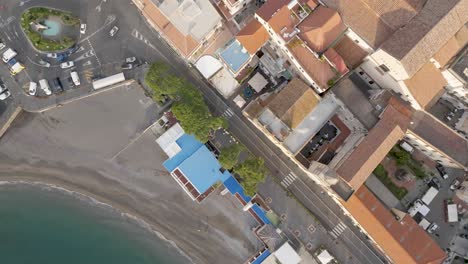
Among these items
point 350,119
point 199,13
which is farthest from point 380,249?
point 199,13

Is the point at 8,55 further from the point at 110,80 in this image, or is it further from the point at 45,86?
the point at 110,80

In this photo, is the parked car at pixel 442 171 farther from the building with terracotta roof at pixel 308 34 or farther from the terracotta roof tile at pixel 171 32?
the terracotta roof tile at pixel 171 32

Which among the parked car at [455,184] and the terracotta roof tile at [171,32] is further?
the parked car at [455,184]

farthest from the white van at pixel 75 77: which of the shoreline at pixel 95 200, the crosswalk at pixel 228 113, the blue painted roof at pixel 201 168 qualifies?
the crosswalk at pixel 228 113

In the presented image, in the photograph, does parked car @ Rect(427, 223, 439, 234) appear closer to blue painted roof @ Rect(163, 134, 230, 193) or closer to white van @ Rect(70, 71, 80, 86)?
blue painted roof @ Rect(163, 134, 230, 193)

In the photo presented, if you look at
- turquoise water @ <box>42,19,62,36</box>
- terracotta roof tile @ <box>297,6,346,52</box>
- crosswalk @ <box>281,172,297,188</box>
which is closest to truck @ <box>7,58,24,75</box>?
turquoise water @ <box>42,19,62,36</box>

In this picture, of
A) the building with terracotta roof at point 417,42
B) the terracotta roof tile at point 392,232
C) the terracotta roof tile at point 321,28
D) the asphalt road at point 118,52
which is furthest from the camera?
the asphalt road at point 118,52

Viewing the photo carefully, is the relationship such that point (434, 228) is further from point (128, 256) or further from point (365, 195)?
point (128, 256)
